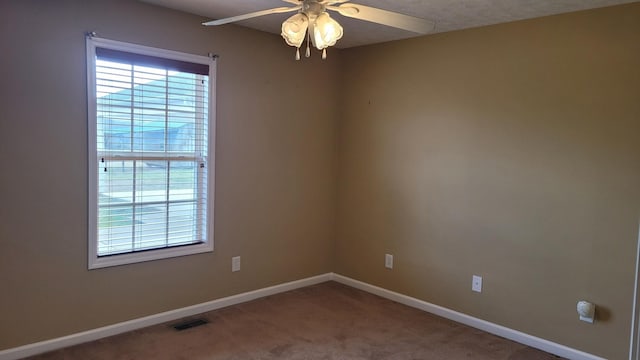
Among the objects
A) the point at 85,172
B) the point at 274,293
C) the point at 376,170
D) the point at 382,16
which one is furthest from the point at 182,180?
the point at 382,16

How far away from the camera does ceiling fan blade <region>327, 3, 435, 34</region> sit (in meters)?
2.04

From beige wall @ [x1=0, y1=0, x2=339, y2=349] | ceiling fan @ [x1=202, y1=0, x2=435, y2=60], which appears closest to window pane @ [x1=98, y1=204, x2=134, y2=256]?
beige wall @ [x1=0, y1=0, x2=339, y2=349]

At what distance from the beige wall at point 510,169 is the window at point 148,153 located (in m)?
1.52

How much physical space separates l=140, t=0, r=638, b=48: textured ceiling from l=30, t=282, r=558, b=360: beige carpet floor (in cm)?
226

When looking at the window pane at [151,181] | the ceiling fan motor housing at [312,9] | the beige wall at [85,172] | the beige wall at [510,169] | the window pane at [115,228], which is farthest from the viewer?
the window pane at [151,181]

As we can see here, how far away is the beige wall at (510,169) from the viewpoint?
9.51ft

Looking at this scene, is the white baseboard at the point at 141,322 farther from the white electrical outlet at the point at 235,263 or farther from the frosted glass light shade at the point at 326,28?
the frosted glass light shade at the point at 326,28

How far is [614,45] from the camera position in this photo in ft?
9.37

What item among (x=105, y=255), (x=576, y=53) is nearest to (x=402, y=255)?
(x=576, y=53)

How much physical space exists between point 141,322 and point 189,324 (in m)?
0.33

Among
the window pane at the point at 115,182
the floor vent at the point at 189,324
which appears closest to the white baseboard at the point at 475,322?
the floor vent at the point at 189,324

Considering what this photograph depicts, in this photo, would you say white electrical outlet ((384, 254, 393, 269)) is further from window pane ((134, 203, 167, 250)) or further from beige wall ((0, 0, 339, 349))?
window pane ((134, 203, 167, 250))

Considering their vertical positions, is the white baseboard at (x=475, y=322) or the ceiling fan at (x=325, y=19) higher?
the ceiling fan at (x=325, y=19)

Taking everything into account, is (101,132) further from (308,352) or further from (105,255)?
(308,352)
